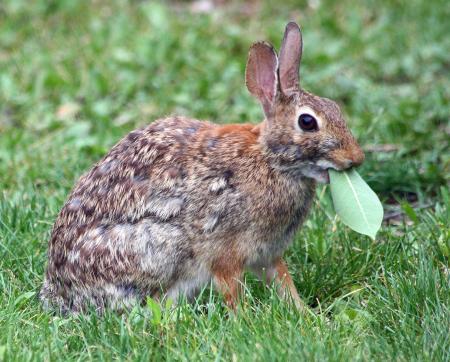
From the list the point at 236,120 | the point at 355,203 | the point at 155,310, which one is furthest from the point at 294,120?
the point at 236,120

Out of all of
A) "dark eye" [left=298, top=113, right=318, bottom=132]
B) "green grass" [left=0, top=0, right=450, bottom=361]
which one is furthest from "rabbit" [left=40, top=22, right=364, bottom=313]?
"green grass" [left=0, top=0, right=450, bottom=361]

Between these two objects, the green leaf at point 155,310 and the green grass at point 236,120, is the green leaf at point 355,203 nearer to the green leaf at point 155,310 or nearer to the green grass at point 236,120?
the green grass at point 236,120

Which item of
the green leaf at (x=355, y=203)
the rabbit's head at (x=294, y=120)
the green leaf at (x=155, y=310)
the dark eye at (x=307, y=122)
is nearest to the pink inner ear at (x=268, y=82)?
the rabbit's head at (x=294, y=120)

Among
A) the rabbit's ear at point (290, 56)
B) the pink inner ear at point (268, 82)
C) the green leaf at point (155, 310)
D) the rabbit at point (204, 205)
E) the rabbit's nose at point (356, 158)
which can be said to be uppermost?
the rabbit's ear at point (290, 56)

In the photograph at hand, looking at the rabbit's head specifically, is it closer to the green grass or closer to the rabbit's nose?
the rabbit's nose

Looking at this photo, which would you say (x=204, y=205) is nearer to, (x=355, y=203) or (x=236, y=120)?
(x=355, y=203)
